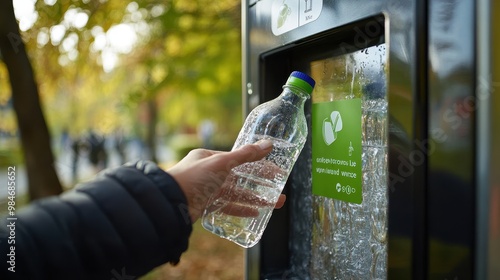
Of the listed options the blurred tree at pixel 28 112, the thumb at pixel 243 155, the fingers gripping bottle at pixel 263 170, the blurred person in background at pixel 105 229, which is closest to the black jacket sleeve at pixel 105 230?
the blurred person in background at pixel 105 229

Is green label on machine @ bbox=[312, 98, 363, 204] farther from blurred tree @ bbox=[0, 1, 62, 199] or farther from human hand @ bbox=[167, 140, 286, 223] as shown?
blurred tree @ bbox=[0, 1, 62, 199]

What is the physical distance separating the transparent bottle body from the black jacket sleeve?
1.15 ft

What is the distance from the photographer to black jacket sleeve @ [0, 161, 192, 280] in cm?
100

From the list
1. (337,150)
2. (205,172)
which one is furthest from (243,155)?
(337,150)

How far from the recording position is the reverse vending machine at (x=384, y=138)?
836 millimetres

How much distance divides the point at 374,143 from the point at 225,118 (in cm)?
1678

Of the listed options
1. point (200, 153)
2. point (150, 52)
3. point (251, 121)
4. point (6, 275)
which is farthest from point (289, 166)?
point (150, 52)

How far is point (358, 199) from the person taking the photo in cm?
120

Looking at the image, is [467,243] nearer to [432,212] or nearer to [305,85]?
[432,212]

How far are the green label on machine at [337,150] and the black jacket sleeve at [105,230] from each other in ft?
1.37

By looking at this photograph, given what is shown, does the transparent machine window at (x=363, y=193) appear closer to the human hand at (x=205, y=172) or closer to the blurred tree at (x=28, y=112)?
the human hand at (x=205, y=172)

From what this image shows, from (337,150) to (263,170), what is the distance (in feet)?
0.86

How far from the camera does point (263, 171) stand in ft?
4.76

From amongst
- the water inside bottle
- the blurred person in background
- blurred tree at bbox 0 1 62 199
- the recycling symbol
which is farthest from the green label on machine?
blurred tree at bbox 0 1 62 199
